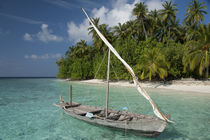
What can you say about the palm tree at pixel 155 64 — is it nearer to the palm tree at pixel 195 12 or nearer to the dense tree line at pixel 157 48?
the dense tree line at pixel 157 48

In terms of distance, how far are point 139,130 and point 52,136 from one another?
5.20m

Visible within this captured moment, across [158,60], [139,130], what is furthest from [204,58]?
[139,130]

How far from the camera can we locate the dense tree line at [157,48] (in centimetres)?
2864

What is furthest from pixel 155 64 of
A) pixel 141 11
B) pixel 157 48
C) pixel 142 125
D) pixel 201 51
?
pixel 142 125

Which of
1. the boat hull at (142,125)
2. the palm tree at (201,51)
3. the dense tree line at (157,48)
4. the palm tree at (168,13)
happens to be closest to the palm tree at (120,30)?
the dense tree line at (157,48)

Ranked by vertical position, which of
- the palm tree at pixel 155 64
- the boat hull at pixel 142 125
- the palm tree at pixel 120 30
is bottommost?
the boat hull at pixel 142 125

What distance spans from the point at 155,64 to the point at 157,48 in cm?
423

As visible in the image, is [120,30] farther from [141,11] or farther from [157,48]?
[157,48]

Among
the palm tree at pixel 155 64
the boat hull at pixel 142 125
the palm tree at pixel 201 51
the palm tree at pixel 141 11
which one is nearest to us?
the boat hull at pixel 142 125

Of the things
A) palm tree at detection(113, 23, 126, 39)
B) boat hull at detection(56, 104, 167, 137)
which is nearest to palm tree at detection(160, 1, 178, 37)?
palm tree at detection(113, 23, 126, 39)

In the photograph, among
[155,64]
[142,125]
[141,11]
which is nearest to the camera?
[142,125]

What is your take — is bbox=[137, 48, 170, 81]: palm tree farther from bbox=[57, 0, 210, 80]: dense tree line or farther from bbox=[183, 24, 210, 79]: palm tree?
bbox=[183, 24, 210, 79]: palm tree

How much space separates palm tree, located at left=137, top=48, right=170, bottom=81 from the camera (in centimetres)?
3064

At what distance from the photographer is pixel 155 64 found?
31.3m
